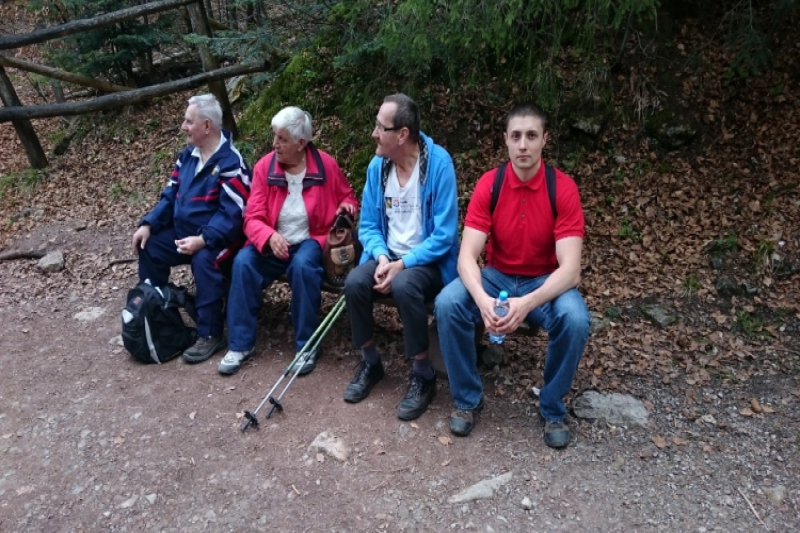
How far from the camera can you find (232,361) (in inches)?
168

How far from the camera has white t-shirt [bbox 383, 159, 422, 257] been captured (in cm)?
385

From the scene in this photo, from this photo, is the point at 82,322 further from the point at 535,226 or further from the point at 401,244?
the point at 535,226

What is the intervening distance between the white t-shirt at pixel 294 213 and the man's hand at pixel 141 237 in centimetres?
110

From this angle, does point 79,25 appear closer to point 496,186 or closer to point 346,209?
point 346,209

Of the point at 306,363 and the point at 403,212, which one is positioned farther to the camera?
the point at 306,363

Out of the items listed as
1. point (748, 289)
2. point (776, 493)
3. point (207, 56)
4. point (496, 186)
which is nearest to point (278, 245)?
point (496, 186)

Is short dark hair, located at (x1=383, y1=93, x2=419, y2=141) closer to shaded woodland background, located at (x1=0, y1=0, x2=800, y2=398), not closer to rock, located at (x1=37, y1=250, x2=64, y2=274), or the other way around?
shaded woodland background, located at (x1=0, y1=0, x2=800, y2=398)

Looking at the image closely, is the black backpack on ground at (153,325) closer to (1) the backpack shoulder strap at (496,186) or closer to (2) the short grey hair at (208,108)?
(2) the short grey hair at (208,108)

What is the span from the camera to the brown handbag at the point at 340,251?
4207mm

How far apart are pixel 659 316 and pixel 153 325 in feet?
12.1

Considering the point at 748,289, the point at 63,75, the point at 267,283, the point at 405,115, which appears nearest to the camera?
the point at 405,115

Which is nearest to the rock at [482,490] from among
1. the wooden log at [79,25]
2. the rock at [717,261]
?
the rock at [717,261]

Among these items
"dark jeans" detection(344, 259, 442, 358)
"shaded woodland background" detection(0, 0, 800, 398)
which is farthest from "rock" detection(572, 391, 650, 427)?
"dark jeans" detection(344, 259, 442, 358)

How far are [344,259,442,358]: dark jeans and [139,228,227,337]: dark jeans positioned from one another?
1.20 meters
